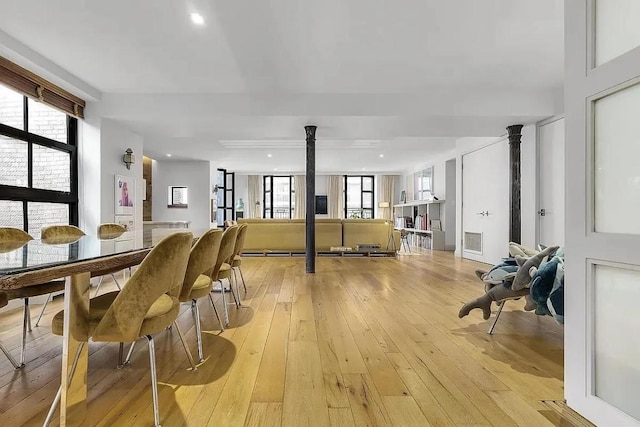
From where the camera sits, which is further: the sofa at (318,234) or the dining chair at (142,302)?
the sofa at (318,234)

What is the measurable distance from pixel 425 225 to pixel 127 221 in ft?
24.5

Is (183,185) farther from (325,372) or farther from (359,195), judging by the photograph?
(325,372)

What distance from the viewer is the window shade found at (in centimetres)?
361

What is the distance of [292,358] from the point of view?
223 cm

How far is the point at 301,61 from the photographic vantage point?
4.02m

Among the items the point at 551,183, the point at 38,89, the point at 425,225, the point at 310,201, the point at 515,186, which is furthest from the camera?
the point at 425,225

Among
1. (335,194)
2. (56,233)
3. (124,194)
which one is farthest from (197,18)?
(335,194)

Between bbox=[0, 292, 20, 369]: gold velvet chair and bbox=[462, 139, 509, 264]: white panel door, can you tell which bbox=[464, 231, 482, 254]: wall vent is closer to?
bbox=[462, 139, 509, 264]: white panel door

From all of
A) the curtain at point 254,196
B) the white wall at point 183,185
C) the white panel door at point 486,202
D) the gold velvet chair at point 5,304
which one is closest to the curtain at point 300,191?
the curtain at point 254,196

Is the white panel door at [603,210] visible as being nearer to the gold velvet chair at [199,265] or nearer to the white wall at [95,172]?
the gold velvet chair at [199,265]

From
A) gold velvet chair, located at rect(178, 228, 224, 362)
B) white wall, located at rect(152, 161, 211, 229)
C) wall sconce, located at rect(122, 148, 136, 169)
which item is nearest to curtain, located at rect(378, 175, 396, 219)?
white wall, located at rect(152, 161, 211, 229)

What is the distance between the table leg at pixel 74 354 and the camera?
4.55 ft

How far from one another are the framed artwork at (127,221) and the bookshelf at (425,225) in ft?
23.1

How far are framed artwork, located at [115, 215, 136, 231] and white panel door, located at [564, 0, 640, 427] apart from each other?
18.4 ft
